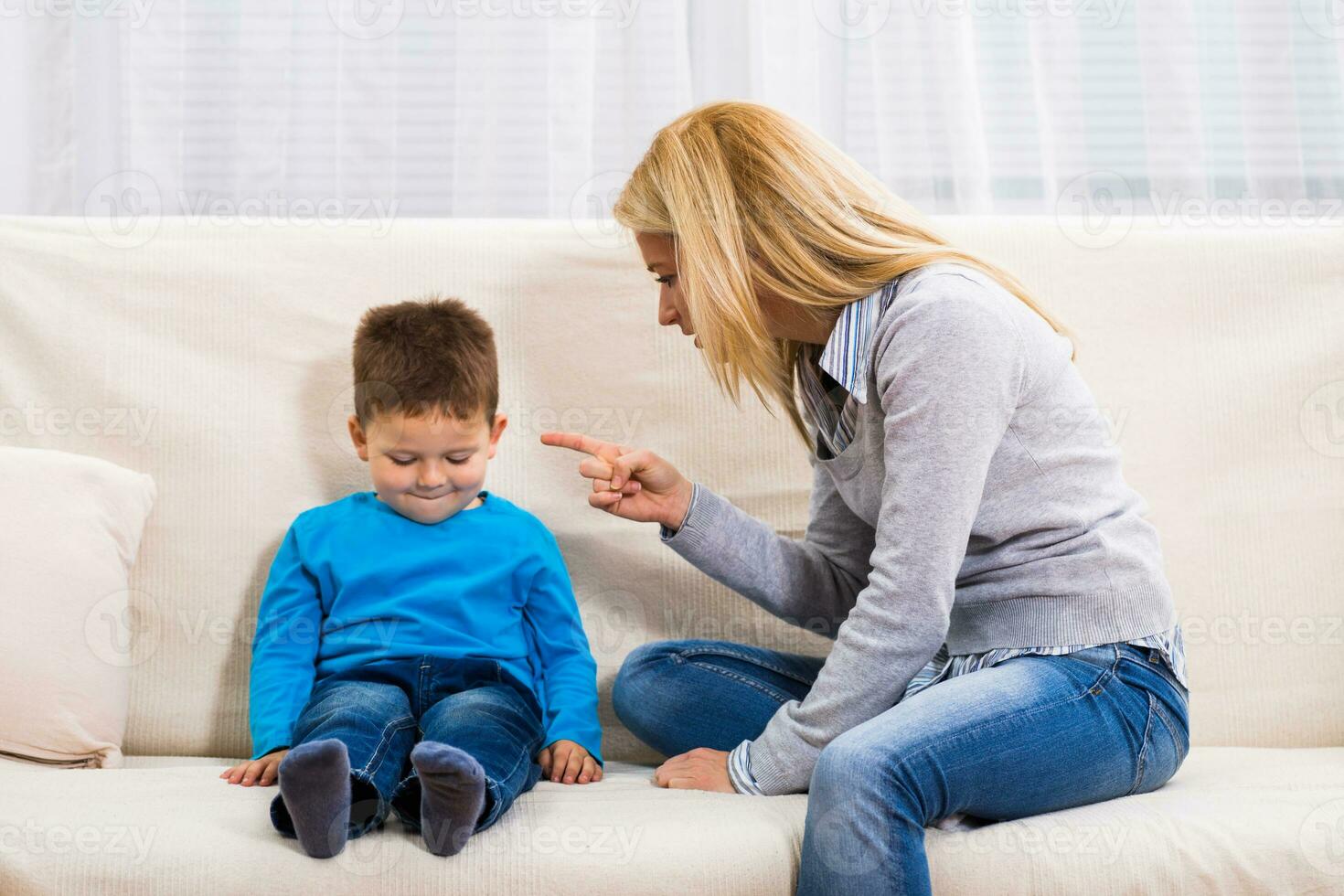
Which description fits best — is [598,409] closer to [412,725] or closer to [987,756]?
[412,725]

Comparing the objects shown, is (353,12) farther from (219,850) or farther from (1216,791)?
(1216,791)

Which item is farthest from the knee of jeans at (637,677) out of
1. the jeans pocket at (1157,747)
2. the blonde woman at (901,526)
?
the jeans pocket at (1157,747)

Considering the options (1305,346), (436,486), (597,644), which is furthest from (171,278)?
(1305,346)

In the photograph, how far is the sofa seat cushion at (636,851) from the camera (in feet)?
2.95

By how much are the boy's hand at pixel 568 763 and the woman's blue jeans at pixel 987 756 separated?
33cm

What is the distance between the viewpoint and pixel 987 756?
921 millimetres

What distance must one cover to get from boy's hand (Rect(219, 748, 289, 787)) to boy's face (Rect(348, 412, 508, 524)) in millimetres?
312

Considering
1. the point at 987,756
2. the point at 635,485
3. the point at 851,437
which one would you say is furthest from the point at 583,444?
the point at 987,756

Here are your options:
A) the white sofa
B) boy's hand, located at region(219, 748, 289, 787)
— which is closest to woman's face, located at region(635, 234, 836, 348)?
the white sofa

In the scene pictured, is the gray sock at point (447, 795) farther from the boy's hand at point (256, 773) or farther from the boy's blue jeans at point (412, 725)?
the boy's hand at point (256, 773)

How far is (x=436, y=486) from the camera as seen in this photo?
1.26 meters

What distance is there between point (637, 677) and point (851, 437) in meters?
0.37

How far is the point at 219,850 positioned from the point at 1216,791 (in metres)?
0.90

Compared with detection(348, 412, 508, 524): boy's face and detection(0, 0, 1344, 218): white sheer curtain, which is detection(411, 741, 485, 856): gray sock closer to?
detection(348, 412, 508, 524): boy's face
